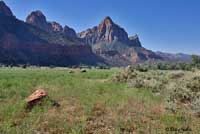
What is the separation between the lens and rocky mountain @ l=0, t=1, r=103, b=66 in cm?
14146

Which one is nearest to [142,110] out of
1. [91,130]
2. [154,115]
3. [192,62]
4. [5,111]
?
[154,115]

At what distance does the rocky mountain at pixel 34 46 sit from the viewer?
5569 inches

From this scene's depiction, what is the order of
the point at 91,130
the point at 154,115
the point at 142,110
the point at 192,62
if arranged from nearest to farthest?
the point at 91,130, the point at 154,115, the point at 142,110, the point at 192,62

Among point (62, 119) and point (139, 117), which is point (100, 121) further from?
point (139, 117)

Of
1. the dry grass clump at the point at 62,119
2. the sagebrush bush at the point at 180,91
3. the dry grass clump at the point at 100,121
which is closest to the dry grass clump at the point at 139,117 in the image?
the dry grass clump at the point at 100,121

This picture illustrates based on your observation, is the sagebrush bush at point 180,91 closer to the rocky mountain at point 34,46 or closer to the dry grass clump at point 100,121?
the dry grass clump at point 100,121

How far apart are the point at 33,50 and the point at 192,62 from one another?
10536 centimetres

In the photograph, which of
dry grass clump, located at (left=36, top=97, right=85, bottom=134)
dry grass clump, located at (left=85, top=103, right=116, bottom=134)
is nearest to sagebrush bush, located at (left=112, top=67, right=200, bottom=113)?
dry grass clump, located at (left=85, top=103, right=116, bottom=134)

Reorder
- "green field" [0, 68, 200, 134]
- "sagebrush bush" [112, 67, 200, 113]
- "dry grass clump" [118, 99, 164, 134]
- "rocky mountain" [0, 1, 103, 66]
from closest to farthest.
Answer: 1. "green field" [0, 68, 200, 134]
2. "dry grass clump" [118, 99, 164, 134]
3. "sagebrush bush" [112, 67, 200, 113]
4. "rocky mountain" [0, 1, 103, 66]

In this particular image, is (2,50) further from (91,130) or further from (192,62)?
(91,130)

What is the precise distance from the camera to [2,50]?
452 feet

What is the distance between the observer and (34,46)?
154250 mm

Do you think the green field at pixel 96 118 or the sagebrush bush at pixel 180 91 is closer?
the green field at pixel 96 118

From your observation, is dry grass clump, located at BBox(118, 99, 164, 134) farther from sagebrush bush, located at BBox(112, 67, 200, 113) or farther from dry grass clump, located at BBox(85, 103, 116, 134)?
sagebrush bush, located at BBox(112, 67, 200, 113)
